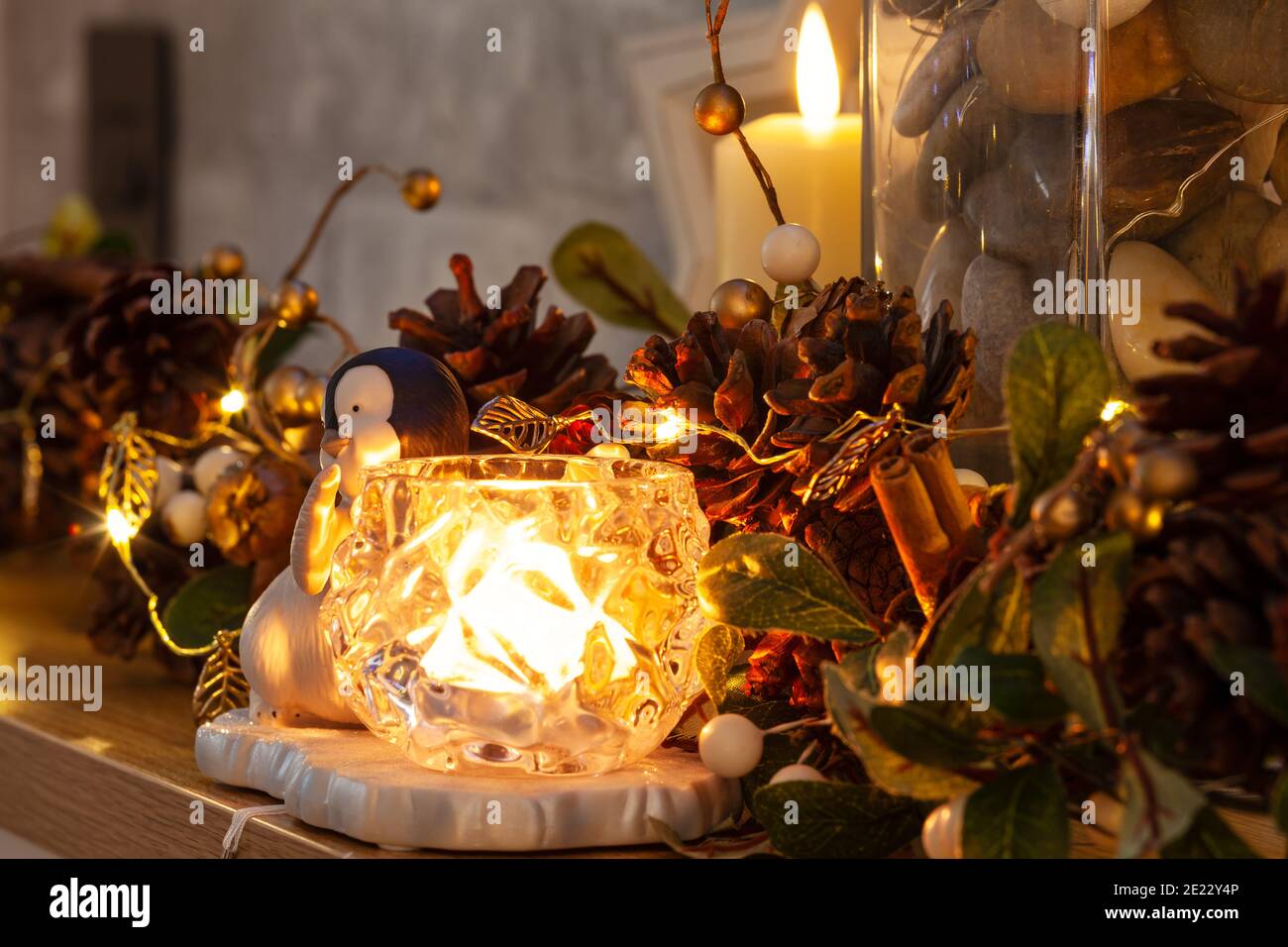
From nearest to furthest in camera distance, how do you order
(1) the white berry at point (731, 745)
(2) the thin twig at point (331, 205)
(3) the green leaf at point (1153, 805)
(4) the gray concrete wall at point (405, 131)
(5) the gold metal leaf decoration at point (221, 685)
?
(3) the green leaf at point (1153, 805) < (1) the white berry at point (731, 745) < (5) the gold metal leaf decoration at point (221, 685) < (2) the thin twig at point (331, 205) < (4) the gray concrete wall at point (405, 131)

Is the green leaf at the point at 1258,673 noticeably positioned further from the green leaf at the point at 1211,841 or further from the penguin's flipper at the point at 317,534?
the penguin's flipper at the point at 317,534

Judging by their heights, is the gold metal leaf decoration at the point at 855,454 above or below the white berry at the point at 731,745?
above

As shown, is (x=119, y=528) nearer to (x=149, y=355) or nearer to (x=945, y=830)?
(x=149, y=355)

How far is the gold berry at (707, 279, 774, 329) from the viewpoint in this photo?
39 centimetres

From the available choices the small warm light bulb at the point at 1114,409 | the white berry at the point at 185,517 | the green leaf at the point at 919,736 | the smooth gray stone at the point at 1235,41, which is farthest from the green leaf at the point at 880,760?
the white berry at the point at 185,517

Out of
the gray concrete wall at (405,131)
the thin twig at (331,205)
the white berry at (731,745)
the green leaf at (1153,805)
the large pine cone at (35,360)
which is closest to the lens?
the green leaf at (1153,805)

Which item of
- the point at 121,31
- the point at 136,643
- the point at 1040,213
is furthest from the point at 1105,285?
the point at 121,31

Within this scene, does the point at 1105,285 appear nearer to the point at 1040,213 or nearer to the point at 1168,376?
the point at 1040,213

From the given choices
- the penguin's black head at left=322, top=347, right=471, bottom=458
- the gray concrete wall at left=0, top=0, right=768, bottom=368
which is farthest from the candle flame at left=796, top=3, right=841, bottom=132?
the gray concrete wall at left=0, top=0, right=768, bottom=368

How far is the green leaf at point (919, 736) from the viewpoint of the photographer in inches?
10.0

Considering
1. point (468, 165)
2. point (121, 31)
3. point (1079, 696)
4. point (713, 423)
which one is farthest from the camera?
point (121, 31)
